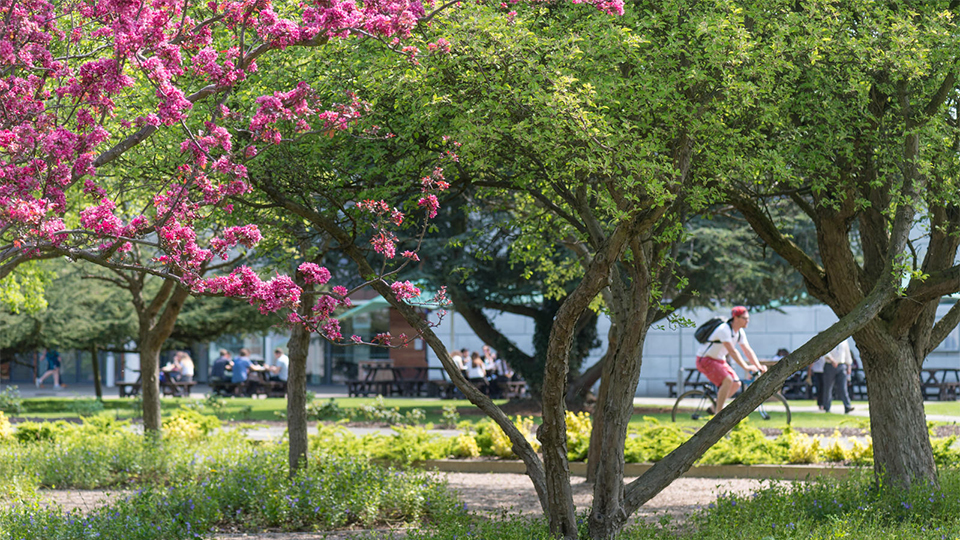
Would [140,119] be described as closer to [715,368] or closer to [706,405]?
[715,368]

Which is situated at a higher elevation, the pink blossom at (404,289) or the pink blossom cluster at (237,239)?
the pink blossom cluster at (237,239)

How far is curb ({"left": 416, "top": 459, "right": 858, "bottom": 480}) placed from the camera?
1089 centimetres

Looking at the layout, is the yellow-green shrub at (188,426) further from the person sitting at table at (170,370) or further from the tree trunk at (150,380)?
the person sitting at table at (170,370)

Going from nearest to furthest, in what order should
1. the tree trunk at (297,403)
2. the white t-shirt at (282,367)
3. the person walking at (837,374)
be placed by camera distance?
the tree trunk at (297,403) → the person walking at (837,374) → the white t-shirt at (282,367)

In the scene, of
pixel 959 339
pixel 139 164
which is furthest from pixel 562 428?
pixel 959 339

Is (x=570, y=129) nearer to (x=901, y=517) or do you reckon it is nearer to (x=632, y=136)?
(x=632, y=136)

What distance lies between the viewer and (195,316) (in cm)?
2655

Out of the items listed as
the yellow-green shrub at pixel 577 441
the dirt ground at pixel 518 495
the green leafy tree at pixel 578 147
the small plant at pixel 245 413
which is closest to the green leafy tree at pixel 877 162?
the green leafy tree at pixel 578 147

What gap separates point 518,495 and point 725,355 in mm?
4885

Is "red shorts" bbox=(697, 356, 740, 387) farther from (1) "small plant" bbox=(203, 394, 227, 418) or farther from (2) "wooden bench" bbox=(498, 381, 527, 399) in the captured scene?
(2) "wooden bench" bbox=(498, 381, 527, 399)

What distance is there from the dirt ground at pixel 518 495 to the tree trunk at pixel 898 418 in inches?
44.6

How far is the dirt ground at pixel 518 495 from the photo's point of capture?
9.27 metres

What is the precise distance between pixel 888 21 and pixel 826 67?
58 cm

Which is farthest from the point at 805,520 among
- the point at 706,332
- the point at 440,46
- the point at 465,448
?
the point at 706,332
